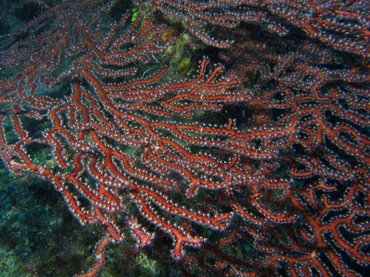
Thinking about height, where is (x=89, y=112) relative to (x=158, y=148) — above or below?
above

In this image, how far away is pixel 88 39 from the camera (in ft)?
12.4

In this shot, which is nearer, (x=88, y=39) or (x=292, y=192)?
(x=292, y=192)

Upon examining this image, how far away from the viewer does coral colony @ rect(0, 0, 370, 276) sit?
8.61 feet

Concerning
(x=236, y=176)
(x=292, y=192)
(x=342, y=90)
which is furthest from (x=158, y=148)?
(x=342, y=90)

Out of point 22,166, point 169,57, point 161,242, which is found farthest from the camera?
point 169,57

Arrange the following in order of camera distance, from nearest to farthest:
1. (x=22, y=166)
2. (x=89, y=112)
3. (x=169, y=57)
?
(x=22, y=166) < (x=89, y=112) < (x=169, y=57)

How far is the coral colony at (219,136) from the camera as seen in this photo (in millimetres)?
2625

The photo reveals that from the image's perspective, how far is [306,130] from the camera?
3.19m

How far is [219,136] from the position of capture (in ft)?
10.6

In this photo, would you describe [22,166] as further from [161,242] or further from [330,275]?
[330,275]

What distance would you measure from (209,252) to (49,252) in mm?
2027

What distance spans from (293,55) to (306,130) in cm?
97

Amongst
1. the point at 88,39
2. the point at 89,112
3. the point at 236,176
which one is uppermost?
the point at 88,39

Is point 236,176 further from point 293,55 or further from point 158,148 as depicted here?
point 293,55
